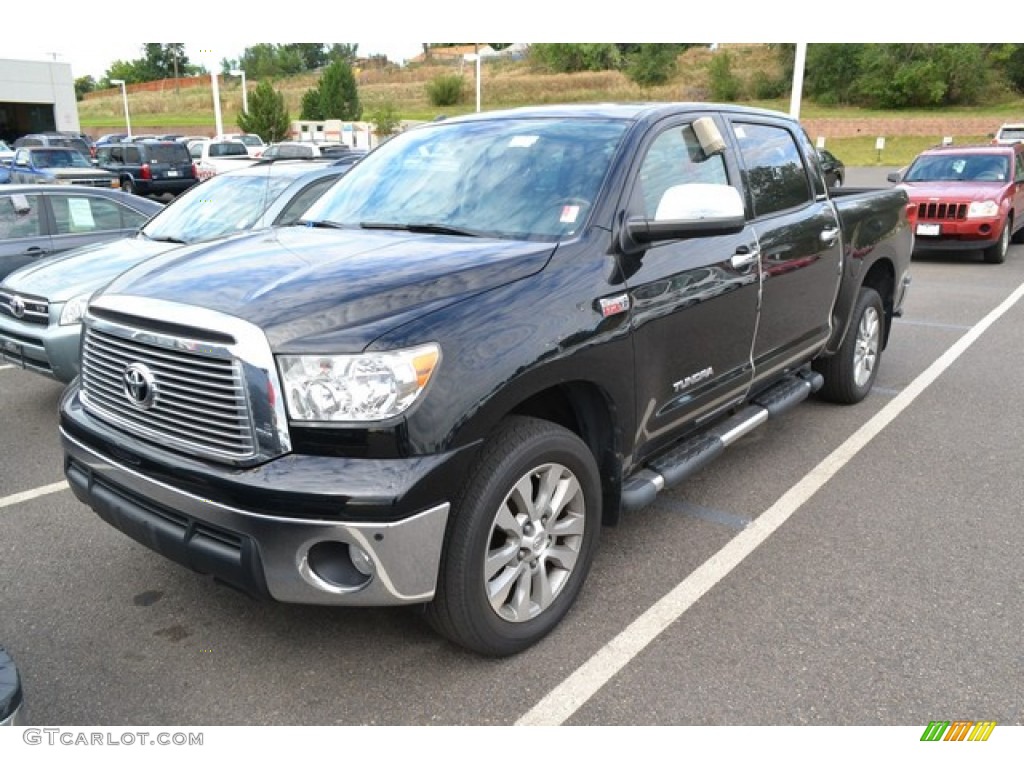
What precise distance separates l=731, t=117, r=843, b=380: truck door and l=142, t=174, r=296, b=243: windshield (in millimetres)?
4030

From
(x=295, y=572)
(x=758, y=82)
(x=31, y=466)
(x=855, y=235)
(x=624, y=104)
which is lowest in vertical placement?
(x=31, y=466)

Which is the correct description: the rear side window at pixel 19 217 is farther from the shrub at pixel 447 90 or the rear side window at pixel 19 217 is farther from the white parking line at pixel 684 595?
the shrub at pixel 447 90

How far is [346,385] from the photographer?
8.13ft

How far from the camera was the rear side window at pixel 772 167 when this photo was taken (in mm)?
4250

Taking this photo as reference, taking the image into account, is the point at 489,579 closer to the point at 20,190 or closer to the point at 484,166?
the point at 484,166

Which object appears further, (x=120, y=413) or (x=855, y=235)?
(x=855, y=235)

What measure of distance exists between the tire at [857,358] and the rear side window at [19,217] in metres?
6.99

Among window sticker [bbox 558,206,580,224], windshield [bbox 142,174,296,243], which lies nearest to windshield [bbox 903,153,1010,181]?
windshield [bbox 142,174,296,243]

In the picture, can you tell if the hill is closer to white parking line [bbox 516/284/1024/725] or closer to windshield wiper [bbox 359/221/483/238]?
white parking line [bbox 516/284/1024/725]

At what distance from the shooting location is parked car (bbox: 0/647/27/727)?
75.1 inches

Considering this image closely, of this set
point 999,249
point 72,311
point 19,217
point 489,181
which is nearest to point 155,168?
point 19,217

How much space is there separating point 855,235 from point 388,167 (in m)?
3.02

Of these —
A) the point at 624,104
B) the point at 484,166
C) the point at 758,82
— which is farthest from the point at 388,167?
the point at 758,82

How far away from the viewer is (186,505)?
2.62 meters
